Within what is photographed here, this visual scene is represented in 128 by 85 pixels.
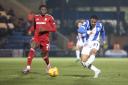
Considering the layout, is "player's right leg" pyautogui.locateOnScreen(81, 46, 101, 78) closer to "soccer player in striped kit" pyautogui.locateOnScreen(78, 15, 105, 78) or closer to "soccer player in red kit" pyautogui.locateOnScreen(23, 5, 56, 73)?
"soccer player in striped kit" pyautogui.locateOnScreen(78, 15, 105, 78)

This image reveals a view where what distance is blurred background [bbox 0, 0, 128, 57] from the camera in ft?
101

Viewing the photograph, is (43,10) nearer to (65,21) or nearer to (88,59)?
(88,59)

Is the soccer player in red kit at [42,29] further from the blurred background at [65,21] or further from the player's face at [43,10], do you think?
the blurred background at [65,21]

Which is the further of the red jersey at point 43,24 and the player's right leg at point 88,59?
the red jersey at point 43,24

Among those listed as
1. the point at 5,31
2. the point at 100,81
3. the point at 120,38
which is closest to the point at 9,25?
the point at 5,31

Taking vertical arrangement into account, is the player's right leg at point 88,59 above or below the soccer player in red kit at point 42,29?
below

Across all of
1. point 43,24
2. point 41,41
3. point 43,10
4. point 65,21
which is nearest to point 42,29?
point 43,24

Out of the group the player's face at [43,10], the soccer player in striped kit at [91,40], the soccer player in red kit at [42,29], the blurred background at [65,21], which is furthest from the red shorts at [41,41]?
the blurred background at [65,21]

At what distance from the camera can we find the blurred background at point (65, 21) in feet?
101

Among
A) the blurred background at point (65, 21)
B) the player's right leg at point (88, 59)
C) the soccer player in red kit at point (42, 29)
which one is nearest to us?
the player's right leg at point (88, 59)

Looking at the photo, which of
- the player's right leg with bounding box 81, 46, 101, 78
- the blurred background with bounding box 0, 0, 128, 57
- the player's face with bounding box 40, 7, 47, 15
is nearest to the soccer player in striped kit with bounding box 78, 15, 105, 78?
the player's right leg with bounding box 81, 46, 101, 78

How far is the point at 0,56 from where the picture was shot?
2891 cm

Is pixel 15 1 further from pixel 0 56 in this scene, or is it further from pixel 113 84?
pixel 113 84

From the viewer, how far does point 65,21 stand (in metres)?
33.6
